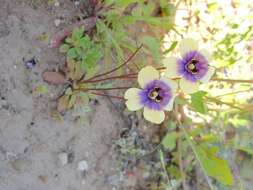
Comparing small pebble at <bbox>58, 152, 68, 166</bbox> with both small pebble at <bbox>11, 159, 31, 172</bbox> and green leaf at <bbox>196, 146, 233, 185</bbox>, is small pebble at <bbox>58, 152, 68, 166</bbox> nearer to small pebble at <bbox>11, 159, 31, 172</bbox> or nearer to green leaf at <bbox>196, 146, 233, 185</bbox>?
small pebble at <bbox>11, 159, 31, 172</bbox>

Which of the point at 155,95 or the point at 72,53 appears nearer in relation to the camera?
the point at 155,95

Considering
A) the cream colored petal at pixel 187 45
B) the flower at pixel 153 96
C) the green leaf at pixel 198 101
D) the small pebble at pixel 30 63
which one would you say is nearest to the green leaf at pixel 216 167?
the green leaf at pixel 198 101

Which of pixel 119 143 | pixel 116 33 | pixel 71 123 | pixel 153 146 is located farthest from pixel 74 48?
pixel 153 146

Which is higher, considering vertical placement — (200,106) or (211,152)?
(200,106)

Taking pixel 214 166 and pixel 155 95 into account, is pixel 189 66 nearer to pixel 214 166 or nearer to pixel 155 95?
pixel 155 95

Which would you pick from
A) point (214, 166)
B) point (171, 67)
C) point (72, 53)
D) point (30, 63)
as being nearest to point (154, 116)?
point (171, 67)

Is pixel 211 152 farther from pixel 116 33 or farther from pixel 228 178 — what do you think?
pixel 116 33
